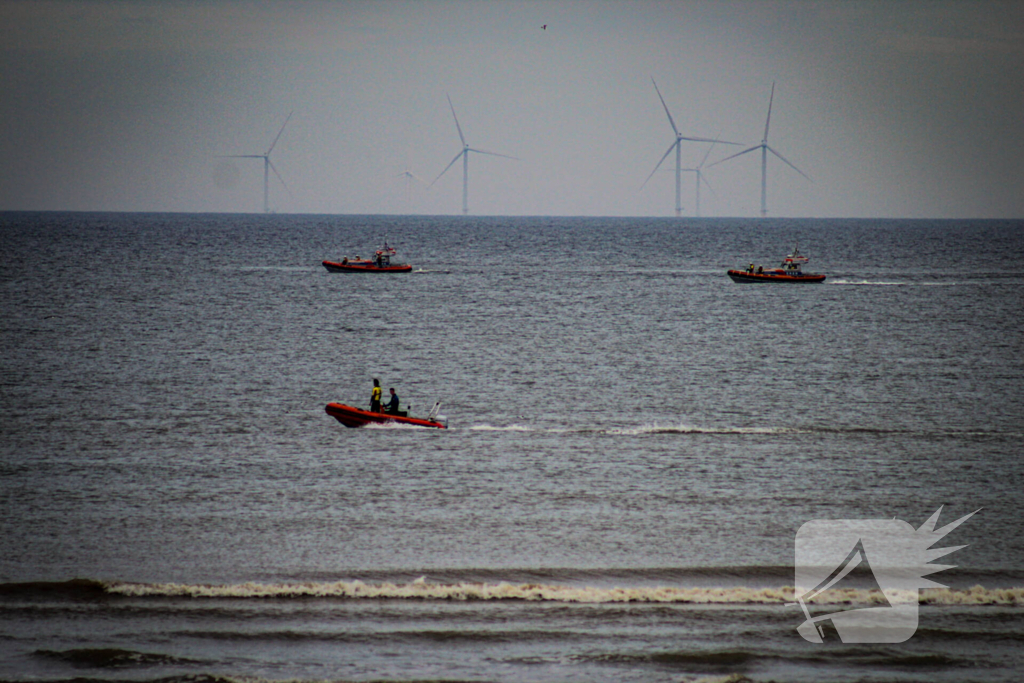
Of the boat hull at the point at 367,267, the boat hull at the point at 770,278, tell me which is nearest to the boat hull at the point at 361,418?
the boat hull at the point at 367,267

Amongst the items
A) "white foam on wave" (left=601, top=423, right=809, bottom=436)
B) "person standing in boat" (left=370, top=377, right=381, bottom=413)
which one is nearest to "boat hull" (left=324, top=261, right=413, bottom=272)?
"person standing in boat" (left=370, top=377, right=381, bottom=413)

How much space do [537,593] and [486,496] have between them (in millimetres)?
10558

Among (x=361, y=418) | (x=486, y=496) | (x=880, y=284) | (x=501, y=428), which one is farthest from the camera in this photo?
(x=880, y=284)

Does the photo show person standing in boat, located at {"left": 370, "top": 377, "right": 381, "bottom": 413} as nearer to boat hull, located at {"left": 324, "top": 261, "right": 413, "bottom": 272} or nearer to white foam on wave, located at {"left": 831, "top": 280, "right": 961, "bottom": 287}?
boat hull, located at {"left": 324, "top": 261, "right": 413, "bottom": 272}

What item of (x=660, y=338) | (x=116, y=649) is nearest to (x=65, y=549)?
(x=116, y=649)

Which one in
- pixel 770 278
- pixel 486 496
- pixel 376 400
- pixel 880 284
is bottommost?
pixel 486 496

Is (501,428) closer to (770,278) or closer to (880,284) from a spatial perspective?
(770,278)

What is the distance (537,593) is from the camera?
87.8 ft

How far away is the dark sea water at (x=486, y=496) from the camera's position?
2281 cm

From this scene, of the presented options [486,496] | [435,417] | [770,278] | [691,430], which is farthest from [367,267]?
[486,496]

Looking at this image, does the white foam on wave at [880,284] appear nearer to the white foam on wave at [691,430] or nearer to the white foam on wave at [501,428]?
the white foam on wave at [691,430]

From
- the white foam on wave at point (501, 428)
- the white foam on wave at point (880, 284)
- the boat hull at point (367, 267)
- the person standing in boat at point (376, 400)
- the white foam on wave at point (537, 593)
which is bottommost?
the white foam on wave at point (537, 593)

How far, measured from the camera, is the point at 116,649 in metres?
22.2

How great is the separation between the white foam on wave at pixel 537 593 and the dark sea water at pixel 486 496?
0.11 meters
